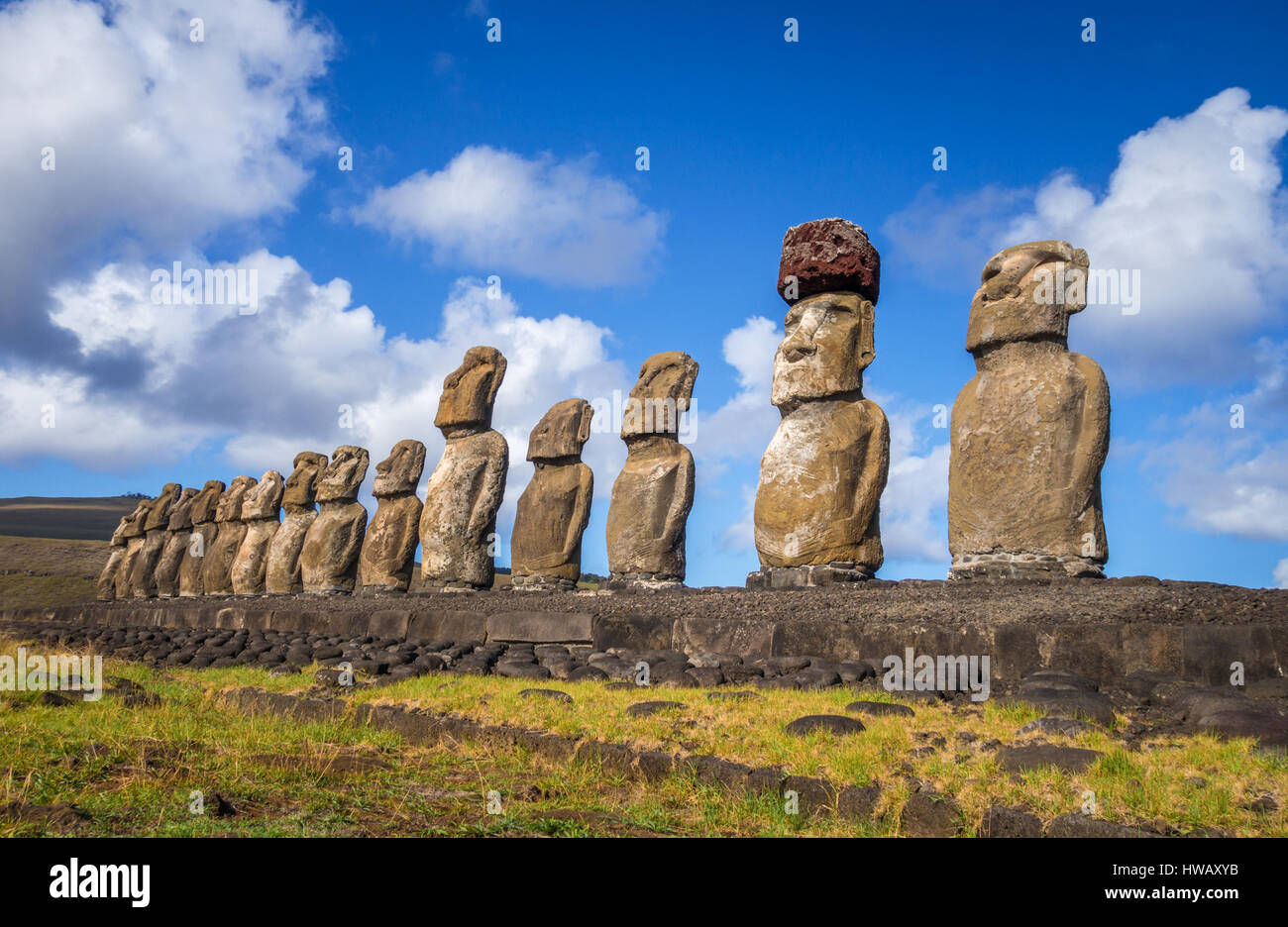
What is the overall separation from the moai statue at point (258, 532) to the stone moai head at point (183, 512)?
4555mm

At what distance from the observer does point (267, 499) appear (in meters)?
21.0

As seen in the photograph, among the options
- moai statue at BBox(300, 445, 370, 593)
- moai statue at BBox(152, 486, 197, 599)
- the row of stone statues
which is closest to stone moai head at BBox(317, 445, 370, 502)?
moai statue at BBox(300, 445, 370, 593)

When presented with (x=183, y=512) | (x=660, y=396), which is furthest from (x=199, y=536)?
(x=660, y=396)

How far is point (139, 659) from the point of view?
1116cm

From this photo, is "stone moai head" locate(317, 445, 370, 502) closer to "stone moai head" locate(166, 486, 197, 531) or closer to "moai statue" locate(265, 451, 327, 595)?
"moai statue" locate(265, 451, 327, 595)

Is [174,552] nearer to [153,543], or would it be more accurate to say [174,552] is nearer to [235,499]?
[153,543]

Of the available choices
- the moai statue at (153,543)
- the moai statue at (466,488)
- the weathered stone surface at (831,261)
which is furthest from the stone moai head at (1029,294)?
the moai statue at (153,543)

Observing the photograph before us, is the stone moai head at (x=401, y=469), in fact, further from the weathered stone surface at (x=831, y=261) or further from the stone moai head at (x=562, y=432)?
the weathered stone surface at (x=831, y=261)

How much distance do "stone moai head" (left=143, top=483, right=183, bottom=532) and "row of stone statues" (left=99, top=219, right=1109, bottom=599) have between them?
13256 millimetres

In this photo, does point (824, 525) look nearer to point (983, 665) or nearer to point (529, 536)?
point (983, 665)

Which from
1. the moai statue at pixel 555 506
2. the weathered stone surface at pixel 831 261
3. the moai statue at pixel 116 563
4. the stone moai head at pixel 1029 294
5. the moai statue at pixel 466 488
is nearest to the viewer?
the stone moai head at pixel 1029 294

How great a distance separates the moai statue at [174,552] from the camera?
24.9 metres
